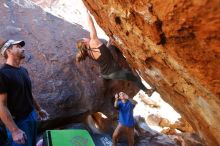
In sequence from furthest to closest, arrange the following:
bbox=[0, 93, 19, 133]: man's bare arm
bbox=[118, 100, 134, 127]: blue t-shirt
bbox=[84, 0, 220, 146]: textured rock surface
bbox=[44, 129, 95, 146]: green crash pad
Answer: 1. bbox=[118, 100, 134, 127]: blue t-shirt
2. bbox=[44, 129, 95, 146]: green crash pad
3. bbox=[0, 93, 19, 133]: man's bare arm
4. bbox=[84, 0, 220, 146]: textured rock surface

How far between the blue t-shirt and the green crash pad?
812mm

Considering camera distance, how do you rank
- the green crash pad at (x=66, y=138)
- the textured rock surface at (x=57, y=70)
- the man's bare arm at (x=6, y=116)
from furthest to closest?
the textured rock surface at (x=57, y=70), the green crash pad at (x=66, y=138), the man's bare arm at (x=6, y=116)

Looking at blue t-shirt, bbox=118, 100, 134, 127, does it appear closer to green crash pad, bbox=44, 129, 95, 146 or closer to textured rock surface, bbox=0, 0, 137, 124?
green crash pad, bbox=44, 129, 95, 146

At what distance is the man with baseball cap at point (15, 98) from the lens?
307cm

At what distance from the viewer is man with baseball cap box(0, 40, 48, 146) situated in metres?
3.07

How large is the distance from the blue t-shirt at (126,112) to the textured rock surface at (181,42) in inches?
77.5

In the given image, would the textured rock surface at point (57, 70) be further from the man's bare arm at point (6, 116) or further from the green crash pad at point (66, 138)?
the man's bare arm at point (6, 116)

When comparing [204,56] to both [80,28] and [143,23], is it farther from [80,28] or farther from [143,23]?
[80,28]

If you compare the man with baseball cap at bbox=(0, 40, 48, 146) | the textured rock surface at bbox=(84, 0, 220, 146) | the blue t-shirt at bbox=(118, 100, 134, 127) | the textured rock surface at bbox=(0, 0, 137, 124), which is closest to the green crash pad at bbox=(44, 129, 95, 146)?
the man with baseball cap at bbox=(0, 40, 48, 146)

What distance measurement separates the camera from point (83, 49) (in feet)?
17.7

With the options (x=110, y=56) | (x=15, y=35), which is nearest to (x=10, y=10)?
(x=15, y=35)

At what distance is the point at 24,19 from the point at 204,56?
5.68 m

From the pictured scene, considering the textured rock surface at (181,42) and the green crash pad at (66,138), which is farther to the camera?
the green crash pad at (66,138)

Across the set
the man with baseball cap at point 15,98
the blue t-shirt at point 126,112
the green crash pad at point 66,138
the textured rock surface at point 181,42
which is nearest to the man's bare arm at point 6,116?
the man with baseball cap at point 15,98
